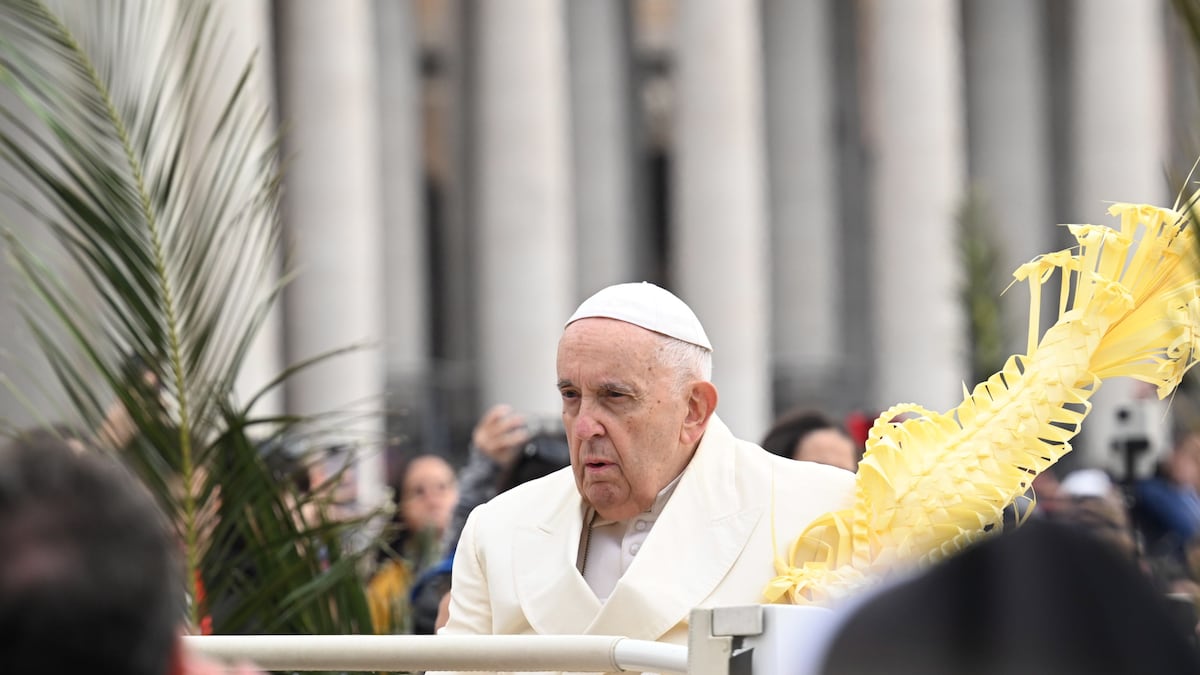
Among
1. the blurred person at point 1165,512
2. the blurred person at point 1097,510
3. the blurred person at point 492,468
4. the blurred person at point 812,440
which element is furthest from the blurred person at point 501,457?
the blurred person at point 1165,512

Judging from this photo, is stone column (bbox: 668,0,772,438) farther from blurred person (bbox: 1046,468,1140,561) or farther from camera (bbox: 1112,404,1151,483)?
camera (bbox: 1112,404,1151,483)

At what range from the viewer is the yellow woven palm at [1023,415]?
4.86 metres

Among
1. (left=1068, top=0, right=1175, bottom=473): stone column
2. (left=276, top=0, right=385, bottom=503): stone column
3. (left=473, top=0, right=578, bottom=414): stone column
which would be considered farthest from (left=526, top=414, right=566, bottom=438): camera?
(left=1068, top=0, right=1175, bottom=473): stone column

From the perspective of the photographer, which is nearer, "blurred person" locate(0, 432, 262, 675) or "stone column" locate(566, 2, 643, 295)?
"blurred person" locate(0, 432, 262, 675)

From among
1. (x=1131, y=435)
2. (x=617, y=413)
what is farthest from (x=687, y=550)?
(x=1131, y=435)

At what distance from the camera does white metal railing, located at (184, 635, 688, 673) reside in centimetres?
423

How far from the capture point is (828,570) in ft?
16.8

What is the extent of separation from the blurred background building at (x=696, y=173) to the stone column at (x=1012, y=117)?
8 cm

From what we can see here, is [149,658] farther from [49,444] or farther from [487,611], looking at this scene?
[487,611]

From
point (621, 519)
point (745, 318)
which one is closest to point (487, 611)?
point (621, 519)

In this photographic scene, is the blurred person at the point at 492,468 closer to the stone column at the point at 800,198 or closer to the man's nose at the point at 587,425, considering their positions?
the man's nose at the point at 587,425

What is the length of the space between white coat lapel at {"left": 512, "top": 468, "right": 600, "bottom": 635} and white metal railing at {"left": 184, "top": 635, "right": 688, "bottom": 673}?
91 centimetres

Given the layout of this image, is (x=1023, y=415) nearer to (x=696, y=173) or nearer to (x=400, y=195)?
(x=696, y=173)

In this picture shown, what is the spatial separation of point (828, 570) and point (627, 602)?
1.88 ft
